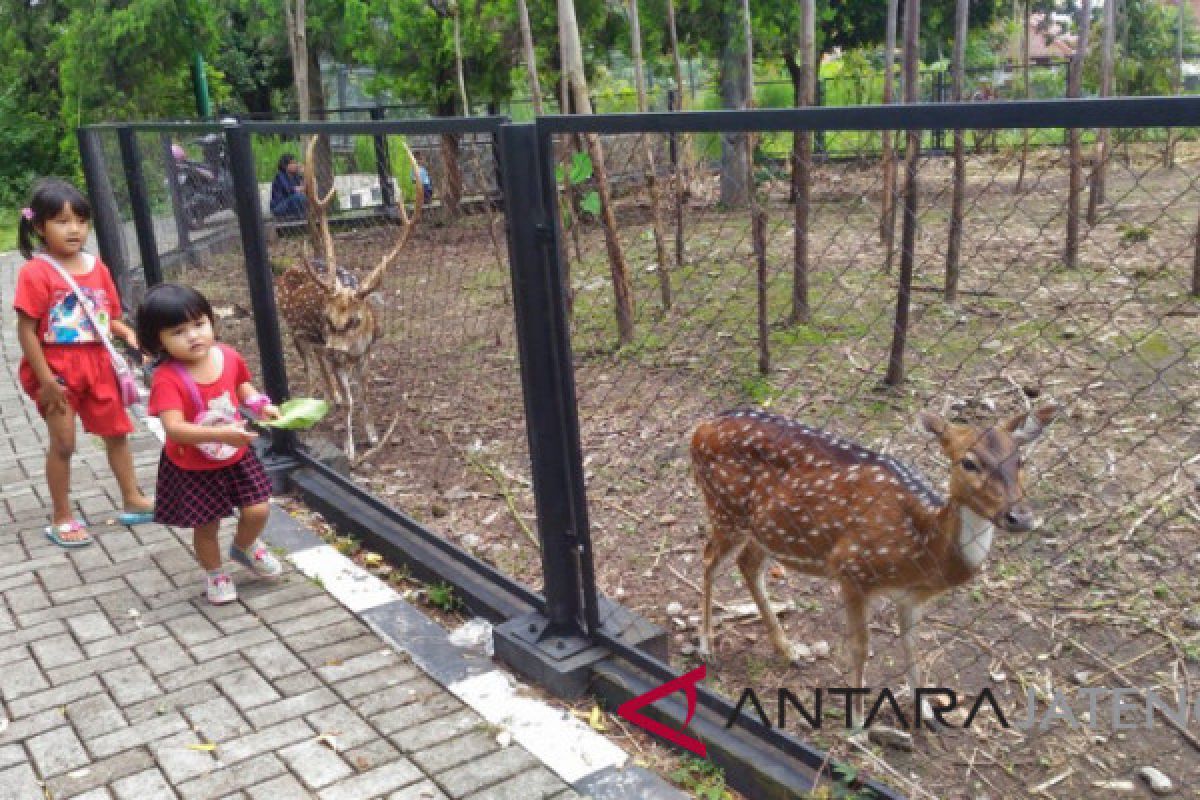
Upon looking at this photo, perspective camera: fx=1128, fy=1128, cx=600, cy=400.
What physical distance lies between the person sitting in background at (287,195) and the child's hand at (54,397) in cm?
199

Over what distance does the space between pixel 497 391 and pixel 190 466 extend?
3169mm

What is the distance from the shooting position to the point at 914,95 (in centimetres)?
740

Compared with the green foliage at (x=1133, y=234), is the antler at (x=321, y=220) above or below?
above

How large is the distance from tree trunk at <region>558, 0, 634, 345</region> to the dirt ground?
27cm

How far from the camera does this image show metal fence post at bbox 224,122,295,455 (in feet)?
17.5

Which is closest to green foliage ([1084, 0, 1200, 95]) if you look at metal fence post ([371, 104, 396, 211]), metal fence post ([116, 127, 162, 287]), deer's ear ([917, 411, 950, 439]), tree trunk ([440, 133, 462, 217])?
tree trunk ([440, 133, 462, 217])

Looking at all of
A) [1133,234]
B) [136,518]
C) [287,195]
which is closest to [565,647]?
[136,518]

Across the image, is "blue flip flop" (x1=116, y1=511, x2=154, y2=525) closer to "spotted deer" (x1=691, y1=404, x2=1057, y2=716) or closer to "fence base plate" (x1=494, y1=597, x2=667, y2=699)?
"fence base plate" (x1=494, y1=597, x2=667, y2=699)

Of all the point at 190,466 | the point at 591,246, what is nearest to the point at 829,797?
the point at 190,466

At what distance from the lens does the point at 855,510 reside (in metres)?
3.41

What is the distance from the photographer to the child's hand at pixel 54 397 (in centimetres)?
495

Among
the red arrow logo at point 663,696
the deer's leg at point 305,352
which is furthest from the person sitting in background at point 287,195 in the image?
the red arrow logo at point 663,696

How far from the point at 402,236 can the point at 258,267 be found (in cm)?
79

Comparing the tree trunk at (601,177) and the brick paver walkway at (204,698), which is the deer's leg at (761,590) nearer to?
the brick paver walkway at (204,698)
